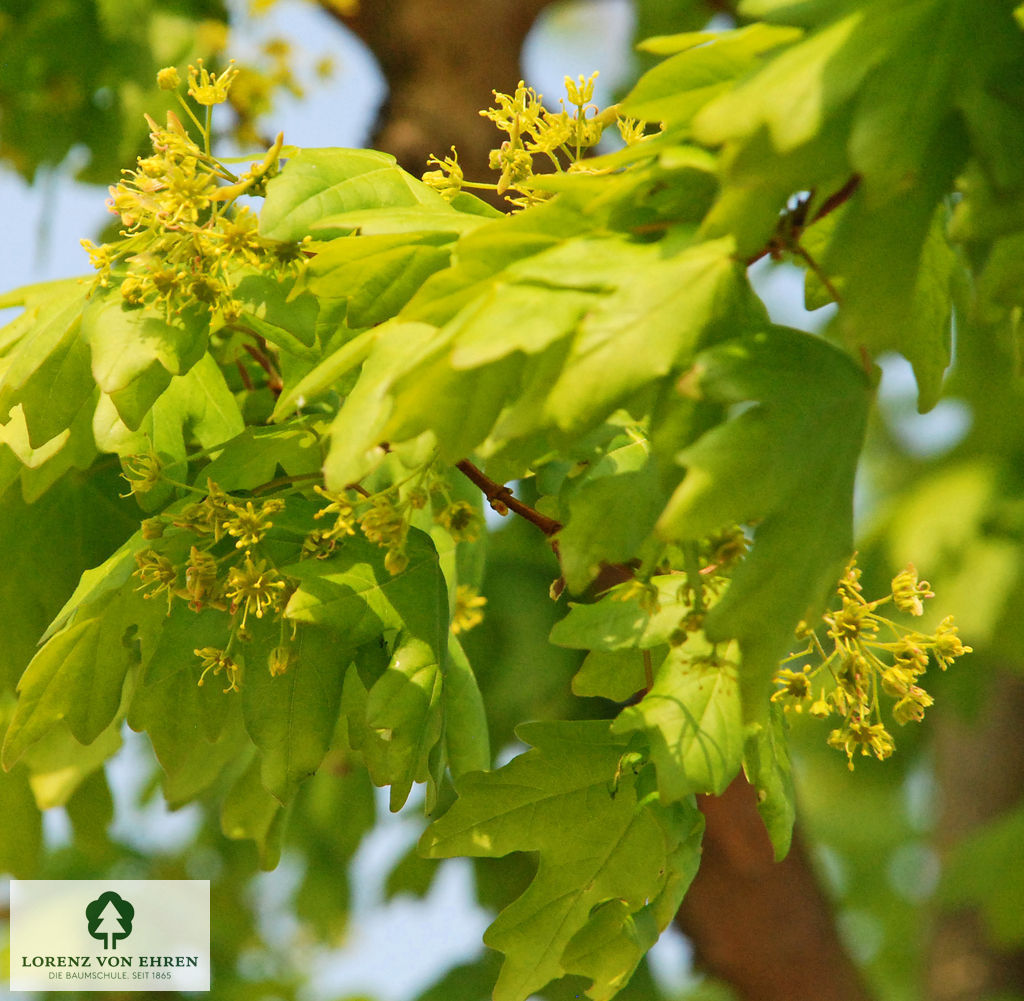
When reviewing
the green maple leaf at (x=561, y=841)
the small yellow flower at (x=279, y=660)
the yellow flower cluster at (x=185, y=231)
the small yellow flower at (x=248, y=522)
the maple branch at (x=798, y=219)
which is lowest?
the green maple leaf at (x=561, y=841)

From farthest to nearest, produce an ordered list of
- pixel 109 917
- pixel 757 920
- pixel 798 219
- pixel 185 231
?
pixel 757 920 → pixel 109 917 → pixel 185 231 → pixel 798 219

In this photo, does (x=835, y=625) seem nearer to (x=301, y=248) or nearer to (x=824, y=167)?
(x=824, y=167)

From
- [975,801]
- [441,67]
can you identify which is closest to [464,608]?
[441,67]

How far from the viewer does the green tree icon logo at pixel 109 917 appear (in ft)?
5.53

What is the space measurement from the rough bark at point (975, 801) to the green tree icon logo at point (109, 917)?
406 centimetres

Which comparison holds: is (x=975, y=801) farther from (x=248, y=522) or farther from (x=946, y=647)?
(x=248, y=522)

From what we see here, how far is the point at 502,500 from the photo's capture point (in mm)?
1042

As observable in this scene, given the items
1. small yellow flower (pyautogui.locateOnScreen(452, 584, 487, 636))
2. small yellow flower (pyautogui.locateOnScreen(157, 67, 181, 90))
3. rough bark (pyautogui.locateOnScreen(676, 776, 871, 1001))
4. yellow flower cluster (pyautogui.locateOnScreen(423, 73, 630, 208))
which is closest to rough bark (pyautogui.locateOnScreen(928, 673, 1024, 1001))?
rough bark (pyautogui.locateOnScreen(676, 776, 871, 1001))

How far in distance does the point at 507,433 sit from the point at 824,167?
0.80ft

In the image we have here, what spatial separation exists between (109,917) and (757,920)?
4.55ft

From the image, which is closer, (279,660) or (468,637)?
(279,660)

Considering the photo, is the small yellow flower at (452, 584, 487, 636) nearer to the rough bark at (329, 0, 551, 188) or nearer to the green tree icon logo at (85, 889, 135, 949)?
the green tree icon logo at (85, 889, 135, 949)

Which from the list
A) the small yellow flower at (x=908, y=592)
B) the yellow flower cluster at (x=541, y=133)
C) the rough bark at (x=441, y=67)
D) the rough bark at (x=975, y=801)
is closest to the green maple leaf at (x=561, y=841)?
the small yellow flower at (x=908, y=592)

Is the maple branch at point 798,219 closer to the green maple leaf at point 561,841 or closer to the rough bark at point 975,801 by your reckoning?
the green maple leaf at point 561,841
